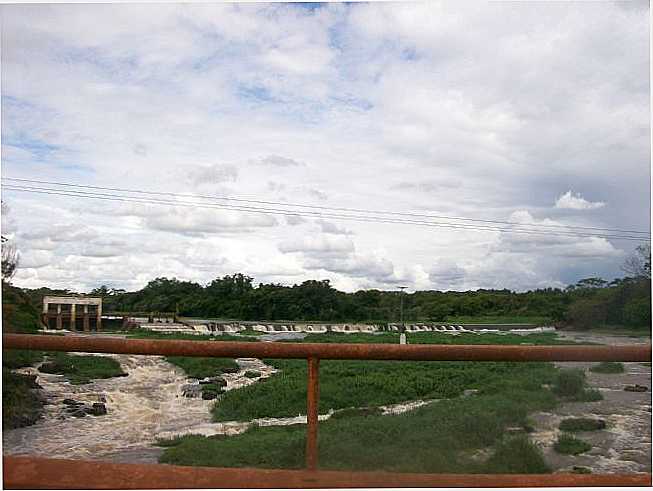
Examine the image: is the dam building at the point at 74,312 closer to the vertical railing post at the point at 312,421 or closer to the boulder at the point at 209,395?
the boulder at the point at 209,395

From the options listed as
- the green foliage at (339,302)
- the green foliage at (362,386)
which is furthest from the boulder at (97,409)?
the green foliage at (339,302)

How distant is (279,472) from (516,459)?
0.98 m

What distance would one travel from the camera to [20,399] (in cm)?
491

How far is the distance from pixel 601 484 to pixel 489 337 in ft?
63.5

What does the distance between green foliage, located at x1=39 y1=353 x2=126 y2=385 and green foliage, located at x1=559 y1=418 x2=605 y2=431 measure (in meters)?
6.76

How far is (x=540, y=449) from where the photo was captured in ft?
8.10

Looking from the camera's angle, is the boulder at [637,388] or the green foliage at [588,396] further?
the boulder at [637,388]

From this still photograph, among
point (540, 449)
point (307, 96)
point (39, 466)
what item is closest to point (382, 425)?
point (540, 449)

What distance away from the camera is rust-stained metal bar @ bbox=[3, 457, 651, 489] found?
1.72m

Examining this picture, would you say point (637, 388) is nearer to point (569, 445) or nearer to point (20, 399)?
point (569, 445)

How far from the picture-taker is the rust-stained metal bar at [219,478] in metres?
1.72

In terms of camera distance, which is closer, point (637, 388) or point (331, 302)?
point (637, 388)

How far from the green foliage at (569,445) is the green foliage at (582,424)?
0.20m

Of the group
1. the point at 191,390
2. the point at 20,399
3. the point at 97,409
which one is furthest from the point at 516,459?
the point at 191,390
